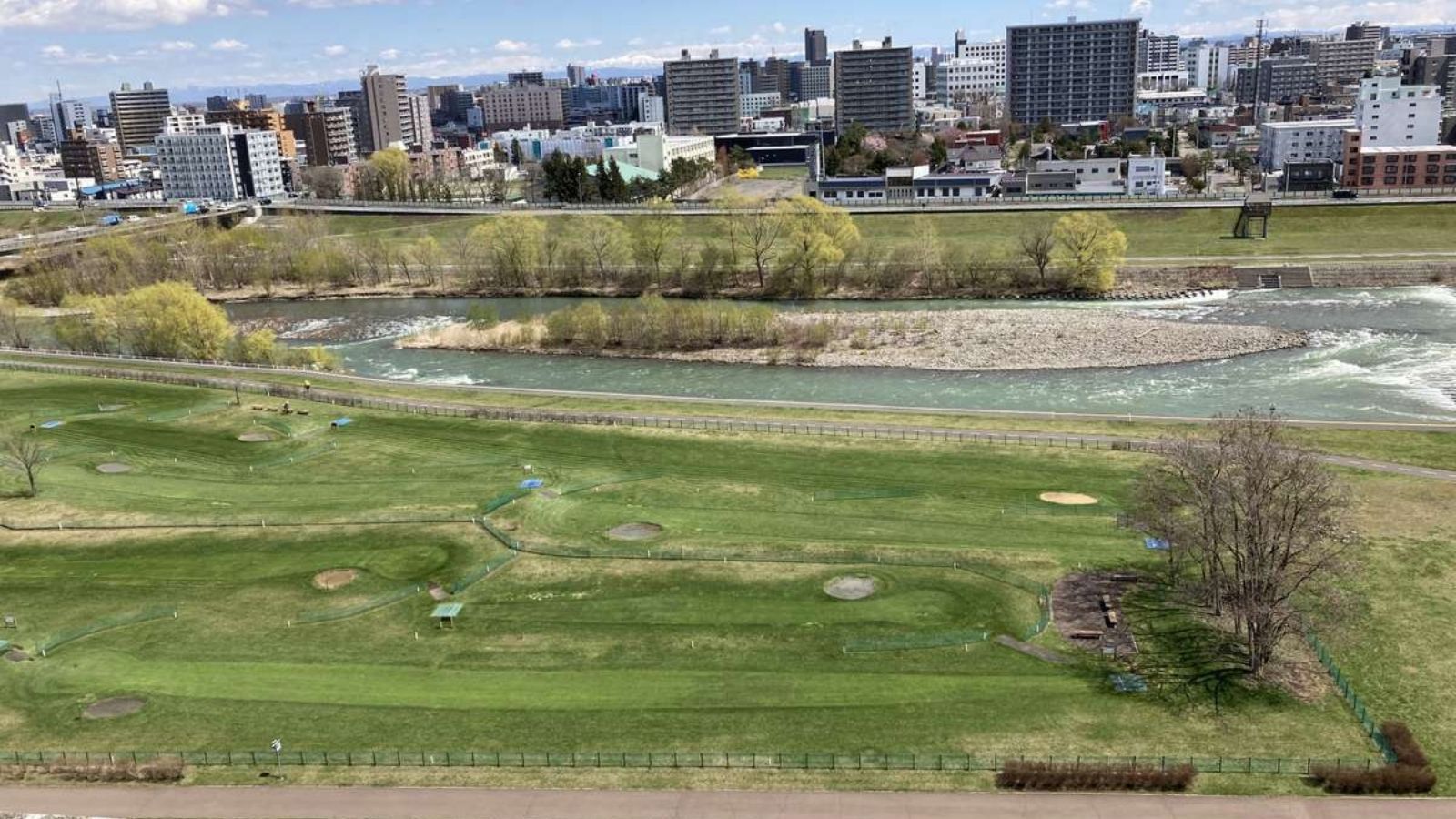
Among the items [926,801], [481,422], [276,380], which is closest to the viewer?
[926,801]

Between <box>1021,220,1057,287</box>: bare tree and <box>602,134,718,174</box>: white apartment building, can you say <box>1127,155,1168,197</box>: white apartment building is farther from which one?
<box>602,134,718,174</box>: white apartment building

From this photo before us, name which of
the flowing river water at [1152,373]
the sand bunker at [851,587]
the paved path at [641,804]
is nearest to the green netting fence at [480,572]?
the paved path at [641,804]

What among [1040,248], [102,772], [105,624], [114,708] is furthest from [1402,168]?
[102,772]

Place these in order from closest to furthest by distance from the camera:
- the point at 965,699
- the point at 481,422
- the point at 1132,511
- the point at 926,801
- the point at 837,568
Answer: the point at 926,801 < the point at 965,699 < the point at 1132,511 < the point at 837,568 < the point at 481,422

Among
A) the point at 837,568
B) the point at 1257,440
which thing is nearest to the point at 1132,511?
the point at 1257,440

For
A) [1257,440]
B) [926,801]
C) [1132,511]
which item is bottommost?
[926,801]

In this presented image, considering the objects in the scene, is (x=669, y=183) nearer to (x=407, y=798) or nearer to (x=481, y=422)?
(x=481, y=422)
